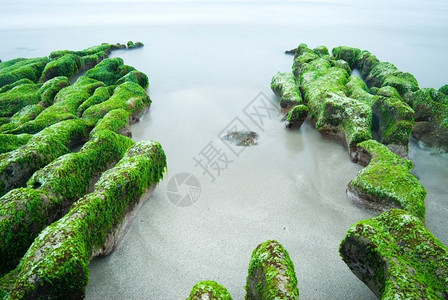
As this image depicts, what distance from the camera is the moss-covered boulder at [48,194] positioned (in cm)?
524

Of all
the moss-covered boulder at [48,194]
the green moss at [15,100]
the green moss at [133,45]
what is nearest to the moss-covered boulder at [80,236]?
the moss-covered boulder at [48,194]

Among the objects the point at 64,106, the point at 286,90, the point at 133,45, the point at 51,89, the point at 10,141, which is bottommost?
the point at 133,45

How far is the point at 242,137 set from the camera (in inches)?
432

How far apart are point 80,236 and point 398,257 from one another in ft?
17.8

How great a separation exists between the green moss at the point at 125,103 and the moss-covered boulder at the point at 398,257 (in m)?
9.69

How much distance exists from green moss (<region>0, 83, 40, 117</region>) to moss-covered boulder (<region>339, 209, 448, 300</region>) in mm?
14380

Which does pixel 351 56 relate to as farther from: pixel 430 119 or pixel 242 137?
pixel 242 137

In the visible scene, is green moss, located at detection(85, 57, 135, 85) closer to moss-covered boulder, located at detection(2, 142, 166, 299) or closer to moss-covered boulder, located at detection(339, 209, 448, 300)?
moss-covered boulder, located at detection(2, 142, 166, 299)

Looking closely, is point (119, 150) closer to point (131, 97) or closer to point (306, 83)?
point (131, 97)

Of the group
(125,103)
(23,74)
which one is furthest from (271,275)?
(23,74)

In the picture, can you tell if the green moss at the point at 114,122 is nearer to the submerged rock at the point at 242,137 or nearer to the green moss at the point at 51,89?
the submerged rock at the point at 242,137

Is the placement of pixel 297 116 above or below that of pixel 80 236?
below

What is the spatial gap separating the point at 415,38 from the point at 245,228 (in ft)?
107

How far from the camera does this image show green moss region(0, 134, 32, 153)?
319 inches
